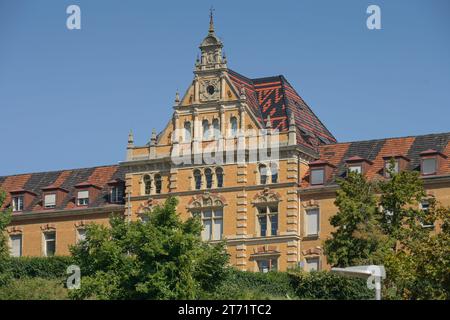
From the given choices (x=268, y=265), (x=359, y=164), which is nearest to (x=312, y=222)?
(x=268, y=265)

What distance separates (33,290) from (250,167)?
23474 mm

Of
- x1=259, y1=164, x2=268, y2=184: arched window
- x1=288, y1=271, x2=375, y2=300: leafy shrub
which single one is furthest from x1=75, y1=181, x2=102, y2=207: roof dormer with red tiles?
x1=288, y1=271, x2=375, y2=300: leafy shrub

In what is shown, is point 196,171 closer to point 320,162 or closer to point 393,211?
point 320,162

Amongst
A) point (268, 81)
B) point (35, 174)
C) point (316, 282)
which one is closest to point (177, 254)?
point (316, 282)

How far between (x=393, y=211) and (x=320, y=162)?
17207 millimetres

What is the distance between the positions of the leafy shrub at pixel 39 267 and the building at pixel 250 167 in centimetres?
1188

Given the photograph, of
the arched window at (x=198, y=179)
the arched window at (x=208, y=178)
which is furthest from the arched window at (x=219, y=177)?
the arched window at (x=198, y=179)

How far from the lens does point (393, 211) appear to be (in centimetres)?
8250

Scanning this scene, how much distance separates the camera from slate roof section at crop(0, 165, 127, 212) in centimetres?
10812

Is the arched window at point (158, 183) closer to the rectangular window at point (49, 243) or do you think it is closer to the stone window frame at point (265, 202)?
the stone window frame at point (265, 202)

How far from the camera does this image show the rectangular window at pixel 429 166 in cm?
9475

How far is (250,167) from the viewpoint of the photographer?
99875 millimetres

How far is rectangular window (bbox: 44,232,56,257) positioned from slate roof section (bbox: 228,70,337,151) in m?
18.7

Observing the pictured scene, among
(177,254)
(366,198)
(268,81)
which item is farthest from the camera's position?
(268,81)
